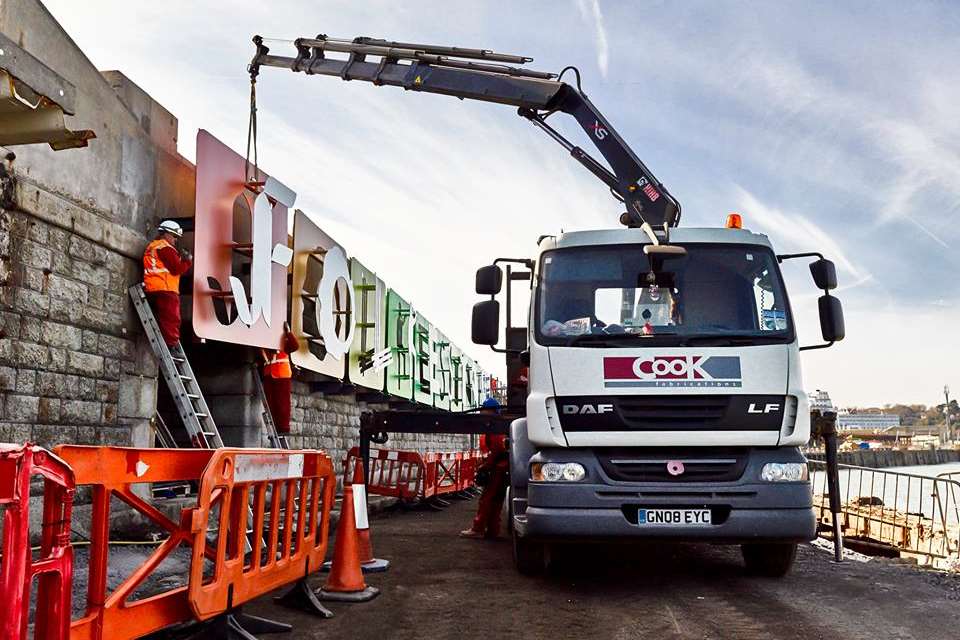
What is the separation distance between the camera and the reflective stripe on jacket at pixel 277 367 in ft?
41.4

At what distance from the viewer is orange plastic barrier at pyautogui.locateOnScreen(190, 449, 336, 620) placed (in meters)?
4.13

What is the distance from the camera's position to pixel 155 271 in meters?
9.50

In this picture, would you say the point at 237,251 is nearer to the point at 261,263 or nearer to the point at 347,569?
the point at 261,263

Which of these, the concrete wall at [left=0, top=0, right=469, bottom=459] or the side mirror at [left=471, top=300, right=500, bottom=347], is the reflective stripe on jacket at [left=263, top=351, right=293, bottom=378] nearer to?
the concrete wall at [left=0, top=0, right=469, bottom=459]

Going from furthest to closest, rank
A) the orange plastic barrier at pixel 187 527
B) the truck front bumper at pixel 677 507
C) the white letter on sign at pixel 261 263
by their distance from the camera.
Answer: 1. the white letter on sign at pixel 261 263
2. the truck front bumper at pixel 677 507
3. the orange plastic barrier at pixel 187 527

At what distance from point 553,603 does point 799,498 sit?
6.75ft

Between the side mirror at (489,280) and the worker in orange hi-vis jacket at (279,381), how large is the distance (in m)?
5.96

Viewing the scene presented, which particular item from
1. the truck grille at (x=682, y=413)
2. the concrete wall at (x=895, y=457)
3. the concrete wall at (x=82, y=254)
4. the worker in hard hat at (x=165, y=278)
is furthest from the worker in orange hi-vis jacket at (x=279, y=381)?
the concrete wall at (x=895, y=457)

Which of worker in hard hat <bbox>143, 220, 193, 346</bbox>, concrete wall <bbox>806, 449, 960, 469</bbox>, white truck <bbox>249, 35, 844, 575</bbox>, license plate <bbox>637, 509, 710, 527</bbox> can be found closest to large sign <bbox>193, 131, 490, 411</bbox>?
worker in hard hat <bbox>143, 220, 193, 346</bbox>

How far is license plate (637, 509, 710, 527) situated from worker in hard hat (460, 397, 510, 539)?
145 inches

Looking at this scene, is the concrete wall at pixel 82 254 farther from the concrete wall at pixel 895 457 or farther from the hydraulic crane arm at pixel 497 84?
the concrete wall at pixel 895 457

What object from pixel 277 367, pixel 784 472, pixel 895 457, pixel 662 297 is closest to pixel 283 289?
pixel 277 367

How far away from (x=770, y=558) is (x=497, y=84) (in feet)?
25.2

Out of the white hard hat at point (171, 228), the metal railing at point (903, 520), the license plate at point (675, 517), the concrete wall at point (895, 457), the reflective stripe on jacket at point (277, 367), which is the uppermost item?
the white hard hat at point (171, 228)
